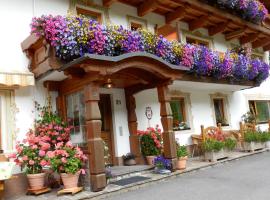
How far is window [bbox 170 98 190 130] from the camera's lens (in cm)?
1280

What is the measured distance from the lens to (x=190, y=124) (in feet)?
43.3

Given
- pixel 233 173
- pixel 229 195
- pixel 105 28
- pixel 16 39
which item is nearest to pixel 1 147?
pixel 16 39

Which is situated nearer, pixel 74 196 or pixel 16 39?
pixel 74 196

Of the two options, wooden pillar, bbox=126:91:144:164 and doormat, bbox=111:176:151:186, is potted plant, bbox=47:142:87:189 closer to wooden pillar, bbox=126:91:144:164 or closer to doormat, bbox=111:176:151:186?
doormat, bbox=111:176:151:186

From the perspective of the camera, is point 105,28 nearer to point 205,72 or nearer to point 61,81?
point 61,81

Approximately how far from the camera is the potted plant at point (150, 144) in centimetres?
1033

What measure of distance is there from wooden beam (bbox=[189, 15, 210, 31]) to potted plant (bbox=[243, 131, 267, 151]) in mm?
5147

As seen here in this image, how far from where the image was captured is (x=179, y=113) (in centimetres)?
1314

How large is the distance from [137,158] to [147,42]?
3901mm

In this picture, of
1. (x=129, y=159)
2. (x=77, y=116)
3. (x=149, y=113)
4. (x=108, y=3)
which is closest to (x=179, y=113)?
(x=149, y=113)

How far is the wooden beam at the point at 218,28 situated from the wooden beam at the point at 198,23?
125 centimetres

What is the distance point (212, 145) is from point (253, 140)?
3.32 m

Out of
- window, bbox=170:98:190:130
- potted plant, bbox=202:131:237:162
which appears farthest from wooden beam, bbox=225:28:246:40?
potted plant, bbox=202:131:237:162

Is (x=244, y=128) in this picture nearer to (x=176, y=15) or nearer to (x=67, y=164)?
(x=176, y=15)
